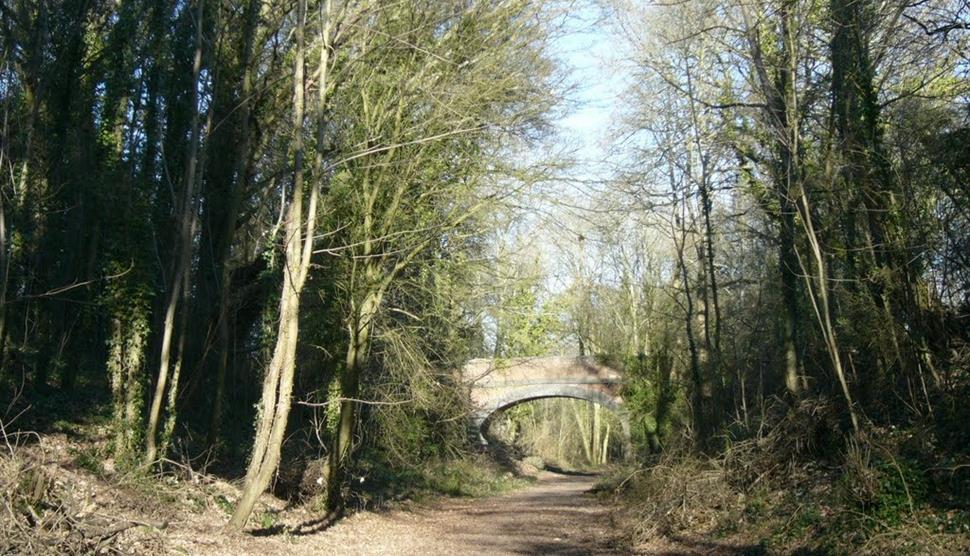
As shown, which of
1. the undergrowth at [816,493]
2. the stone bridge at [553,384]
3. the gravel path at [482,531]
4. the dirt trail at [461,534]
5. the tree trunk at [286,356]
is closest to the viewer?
the undergrowth at [816,493]

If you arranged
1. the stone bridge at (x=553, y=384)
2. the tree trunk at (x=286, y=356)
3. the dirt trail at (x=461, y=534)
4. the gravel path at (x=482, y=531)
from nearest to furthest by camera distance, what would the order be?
the tree trunk at (x=286, y=356) < the dirt trail at (x=461, y=534) < the gravel path at (x=482, y=531) < the stone bridge at (x=553, y=384)

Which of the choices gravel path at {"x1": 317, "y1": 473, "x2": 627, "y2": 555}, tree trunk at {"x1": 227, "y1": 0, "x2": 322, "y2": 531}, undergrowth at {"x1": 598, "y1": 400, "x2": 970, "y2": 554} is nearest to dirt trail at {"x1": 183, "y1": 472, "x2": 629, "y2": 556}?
gravel path at {"x1": 317, "y1": 473, "x2": 627, "y2": 555}

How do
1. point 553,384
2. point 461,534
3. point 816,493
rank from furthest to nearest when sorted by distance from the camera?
point 553,384, point 461,534, point 816,493

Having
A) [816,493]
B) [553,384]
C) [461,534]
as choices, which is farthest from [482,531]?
[553,384]

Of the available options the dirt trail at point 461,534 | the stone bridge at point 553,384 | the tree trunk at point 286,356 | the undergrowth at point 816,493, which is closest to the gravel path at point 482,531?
the dirt trail at point 461,534

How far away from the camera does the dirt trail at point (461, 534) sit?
1193 centimetres

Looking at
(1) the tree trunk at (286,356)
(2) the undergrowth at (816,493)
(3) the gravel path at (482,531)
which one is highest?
(1) the tree trunk at (286,356)

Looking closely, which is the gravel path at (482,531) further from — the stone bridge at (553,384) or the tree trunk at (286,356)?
the stone bridge at (553,384)

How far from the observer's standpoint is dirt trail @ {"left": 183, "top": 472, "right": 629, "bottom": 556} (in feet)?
39.1

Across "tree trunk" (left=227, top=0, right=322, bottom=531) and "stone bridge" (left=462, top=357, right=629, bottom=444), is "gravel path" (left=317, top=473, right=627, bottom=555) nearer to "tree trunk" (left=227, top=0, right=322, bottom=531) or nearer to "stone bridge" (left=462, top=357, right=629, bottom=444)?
"tree trunk" (left=227, top=0, right=322, bottom=531)

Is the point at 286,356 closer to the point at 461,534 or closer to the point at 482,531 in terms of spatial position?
the point at 461,534

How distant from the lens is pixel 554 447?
175ft

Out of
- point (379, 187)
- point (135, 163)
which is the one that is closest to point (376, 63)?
point (379, 187)

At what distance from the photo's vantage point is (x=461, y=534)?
15094 millimetres
